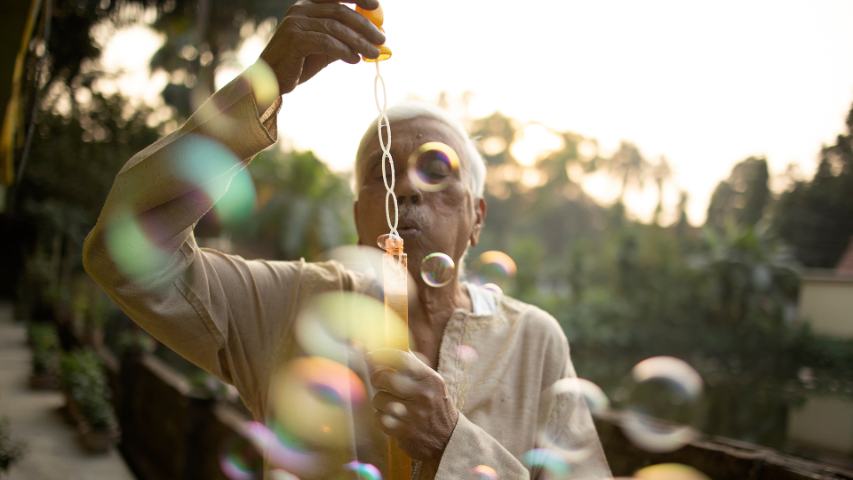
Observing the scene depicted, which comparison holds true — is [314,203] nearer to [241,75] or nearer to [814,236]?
[814,236]

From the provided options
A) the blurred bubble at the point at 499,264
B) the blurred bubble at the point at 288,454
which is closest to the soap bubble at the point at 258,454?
the blurred bubble at the point at 288,454

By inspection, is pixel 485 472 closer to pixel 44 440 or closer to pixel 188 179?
pixel 188 179

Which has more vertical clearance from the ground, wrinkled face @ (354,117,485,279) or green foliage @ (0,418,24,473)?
wrinkled face @ (354,117,485,279)

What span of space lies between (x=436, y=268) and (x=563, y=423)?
0.51 meters

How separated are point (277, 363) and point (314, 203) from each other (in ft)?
62.5

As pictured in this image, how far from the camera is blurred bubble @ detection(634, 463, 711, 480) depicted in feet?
8.87

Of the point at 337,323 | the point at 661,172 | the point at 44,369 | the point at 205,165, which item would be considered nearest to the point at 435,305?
the point at 337,323

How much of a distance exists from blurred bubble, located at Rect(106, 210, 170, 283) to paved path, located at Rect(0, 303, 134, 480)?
4.54 meters

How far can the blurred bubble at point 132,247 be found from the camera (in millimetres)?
1201

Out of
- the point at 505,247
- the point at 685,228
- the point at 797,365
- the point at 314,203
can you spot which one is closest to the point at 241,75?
the point at 314,203

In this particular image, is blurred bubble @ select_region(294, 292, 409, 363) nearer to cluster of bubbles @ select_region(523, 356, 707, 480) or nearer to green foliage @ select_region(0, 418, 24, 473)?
cluster of bubbles @ select_region(523, 356, 707, 480)

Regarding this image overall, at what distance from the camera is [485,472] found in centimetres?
133

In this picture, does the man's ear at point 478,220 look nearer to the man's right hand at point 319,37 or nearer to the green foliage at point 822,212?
the man's right hand at point 319,37

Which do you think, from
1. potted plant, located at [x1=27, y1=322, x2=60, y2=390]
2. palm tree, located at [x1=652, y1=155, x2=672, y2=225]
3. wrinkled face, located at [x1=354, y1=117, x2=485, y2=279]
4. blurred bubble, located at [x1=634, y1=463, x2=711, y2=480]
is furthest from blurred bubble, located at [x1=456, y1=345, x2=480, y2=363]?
palm tree, located at [x1=652, y1=155, x2=672, y2=225]
